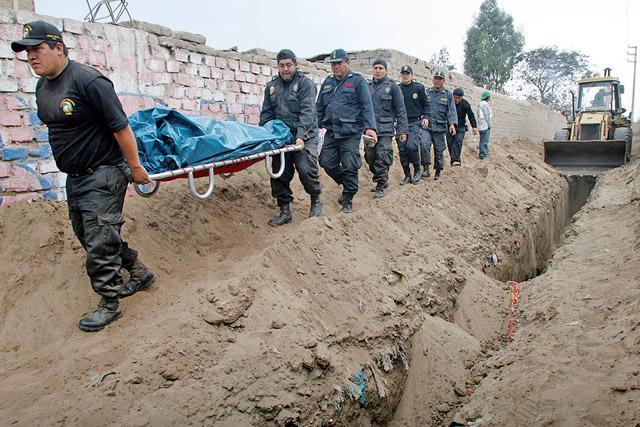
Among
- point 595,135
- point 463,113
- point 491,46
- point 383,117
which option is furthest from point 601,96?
point 491,46

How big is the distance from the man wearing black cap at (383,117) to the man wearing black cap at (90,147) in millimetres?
3758

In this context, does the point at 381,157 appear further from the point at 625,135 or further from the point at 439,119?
the point at 625,135

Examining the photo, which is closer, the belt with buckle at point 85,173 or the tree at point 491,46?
the belt with buckle at point 85,173

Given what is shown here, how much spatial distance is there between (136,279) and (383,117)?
160 inches

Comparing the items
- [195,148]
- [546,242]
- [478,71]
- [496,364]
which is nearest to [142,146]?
[195,148]

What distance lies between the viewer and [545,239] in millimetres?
9234

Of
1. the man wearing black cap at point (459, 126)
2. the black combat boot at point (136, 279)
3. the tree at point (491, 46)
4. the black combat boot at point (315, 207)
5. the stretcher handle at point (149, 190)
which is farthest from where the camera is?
the tree at point (491, 46)

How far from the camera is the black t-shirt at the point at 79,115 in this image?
2.90 m

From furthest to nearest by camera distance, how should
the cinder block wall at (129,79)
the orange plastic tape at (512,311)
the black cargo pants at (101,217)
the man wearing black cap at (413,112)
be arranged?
the man wearing black cap at (413,112), the orange plastic tape at (512,311), the cinder block wall at (129,79), the black cargo pants at (101,217)

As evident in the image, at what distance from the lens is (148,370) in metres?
2.73

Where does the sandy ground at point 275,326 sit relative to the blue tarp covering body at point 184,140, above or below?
below

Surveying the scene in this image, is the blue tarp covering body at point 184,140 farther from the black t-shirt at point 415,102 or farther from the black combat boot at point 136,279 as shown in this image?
the black t-shirt at point 415,102

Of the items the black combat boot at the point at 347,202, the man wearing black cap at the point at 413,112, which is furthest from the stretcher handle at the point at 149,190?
the man wearing black cap at the point at 413,112

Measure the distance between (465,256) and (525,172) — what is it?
6.41m
